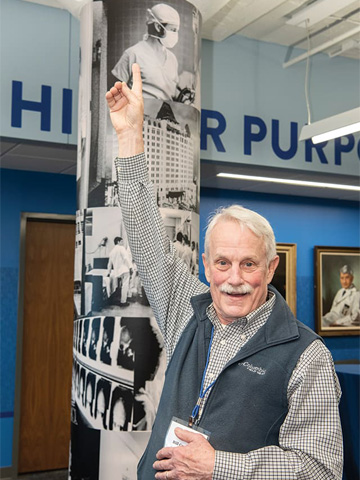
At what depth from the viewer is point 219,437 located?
61.0 inches

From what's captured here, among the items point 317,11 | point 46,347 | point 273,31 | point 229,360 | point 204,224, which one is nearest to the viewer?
point 229,360

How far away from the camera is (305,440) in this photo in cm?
147

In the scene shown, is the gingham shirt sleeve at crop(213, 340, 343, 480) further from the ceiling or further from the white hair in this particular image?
the ceiling

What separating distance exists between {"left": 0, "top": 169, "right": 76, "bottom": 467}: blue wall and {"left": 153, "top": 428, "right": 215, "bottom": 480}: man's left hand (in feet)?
12.5

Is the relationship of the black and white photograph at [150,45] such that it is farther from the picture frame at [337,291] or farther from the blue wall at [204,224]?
the picture frame at [337,291]

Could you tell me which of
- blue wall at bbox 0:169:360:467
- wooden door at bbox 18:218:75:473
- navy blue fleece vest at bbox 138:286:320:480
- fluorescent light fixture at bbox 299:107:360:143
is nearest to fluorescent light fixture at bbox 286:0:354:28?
fluorescent light fixture at bbox 299:107:360:143

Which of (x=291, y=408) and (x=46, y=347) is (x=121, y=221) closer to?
(x=291, y=408)

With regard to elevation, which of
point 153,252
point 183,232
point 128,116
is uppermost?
point 128,116

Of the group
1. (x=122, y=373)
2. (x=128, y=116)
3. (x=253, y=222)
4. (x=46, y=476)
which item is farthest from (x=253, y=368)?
(x=46, y=476)

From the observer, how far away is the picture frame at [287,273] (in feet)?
20.8

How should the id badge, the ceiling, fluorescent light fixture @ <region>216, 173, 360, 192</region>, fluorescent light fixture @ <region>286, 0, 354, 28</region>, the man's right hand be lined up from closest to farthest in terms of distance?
the id badge
the man's right hand
fluorescent light fixture @ <region>286, 0, 354, 28</region>
the ceiling
fluorescent light fixture @ <region>216, 173, 360, 192</region>

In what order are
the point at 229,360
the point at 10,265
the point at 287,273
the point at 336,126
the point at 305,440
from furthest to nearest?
1. the point at 287,273
2. the point at 10,265
3. the point at 336,126
4. the point at 229,360
5. the point at 305,440

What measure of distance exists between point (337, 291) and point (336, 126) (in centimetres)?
314

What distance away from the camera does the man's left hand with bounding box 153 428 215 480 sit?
1453 mm
